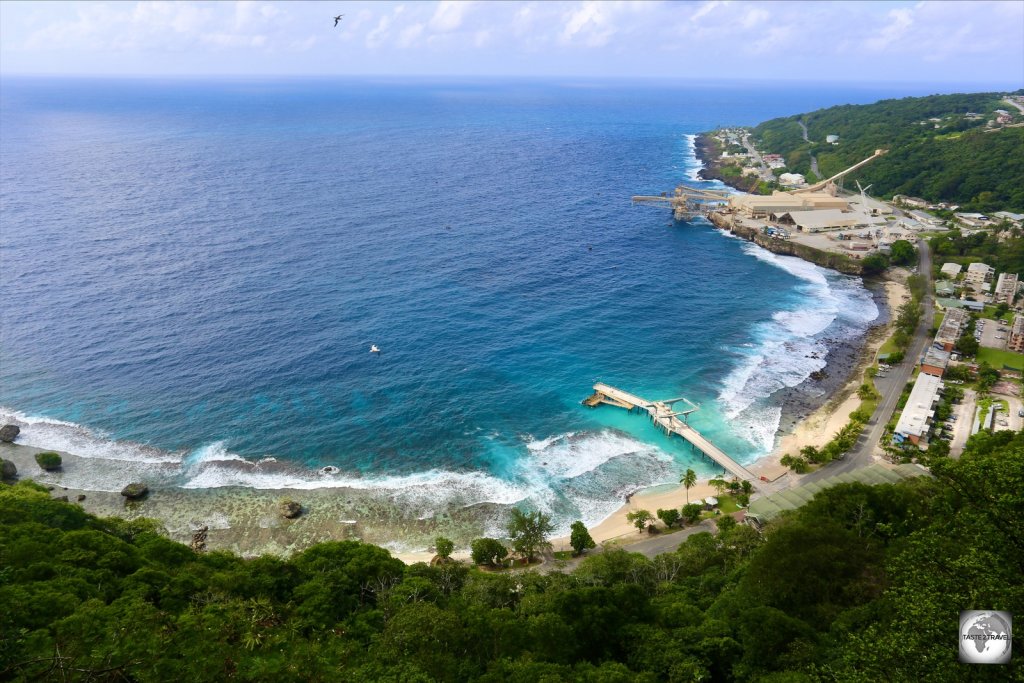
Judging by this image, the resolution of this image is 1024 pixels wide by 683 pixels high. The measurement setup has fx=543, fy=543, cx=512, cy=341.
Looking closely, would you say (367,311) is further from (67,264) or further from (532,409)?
(67,264)

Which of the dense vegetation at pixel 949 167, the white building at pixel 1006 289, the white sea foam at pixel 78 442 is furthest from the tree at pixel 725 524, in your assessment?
the dense vegetation at pixel 949 167

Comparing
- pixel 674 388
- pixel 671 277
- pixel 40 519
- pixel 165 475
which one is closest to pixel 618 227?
pixel 671 277

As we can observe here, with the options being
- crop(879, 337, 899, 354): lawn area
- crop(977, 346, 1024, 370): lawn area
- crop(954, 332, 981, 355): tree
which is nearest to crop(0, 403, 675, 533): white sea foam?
crop(879, 337, 899, 354): lawn area

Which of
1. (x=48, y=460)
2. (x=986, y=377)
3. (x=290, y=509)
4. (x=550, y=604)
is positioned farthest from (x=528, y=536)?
(x=986, y=377)

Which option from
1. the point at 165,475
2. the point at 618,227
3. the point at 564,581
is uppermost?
the point at 618,227

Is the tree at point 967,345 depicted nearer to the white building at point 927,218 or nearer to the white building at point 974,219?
the white building at point 927,218

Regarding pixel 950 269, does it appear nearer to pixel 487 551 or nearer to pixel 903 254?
pixel 903 254

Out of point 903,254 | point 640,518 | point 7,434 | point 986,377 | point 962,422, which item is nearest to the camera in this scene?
point 640,518
